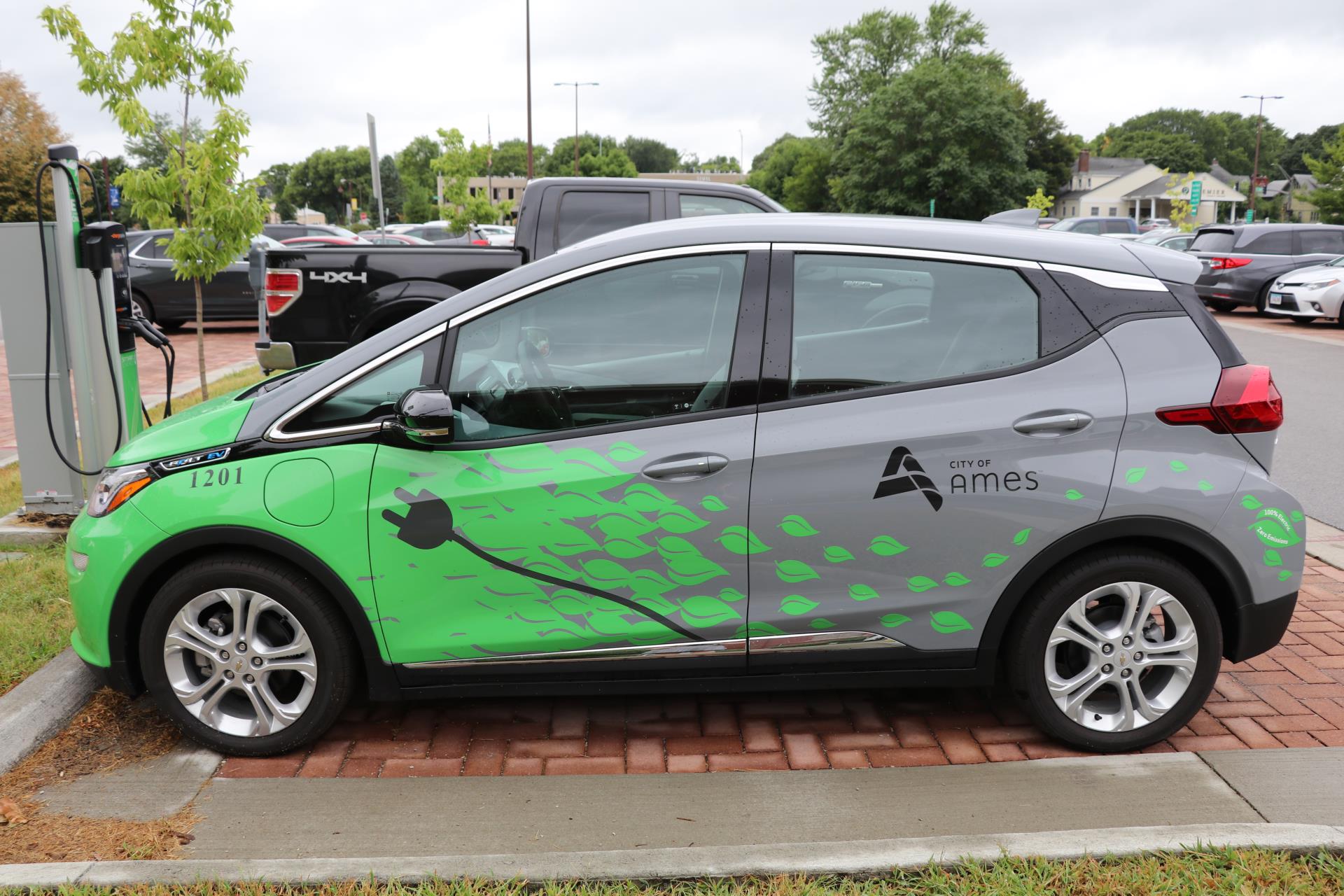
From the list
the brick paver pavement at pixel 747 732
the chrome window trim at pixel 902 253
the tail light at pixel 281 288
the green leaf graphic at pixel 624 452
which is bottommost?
the brick paver pavement at pixel 747 732

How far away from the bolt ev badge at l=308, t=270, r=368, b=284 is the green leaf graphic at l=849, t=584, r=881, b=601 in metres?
5.45

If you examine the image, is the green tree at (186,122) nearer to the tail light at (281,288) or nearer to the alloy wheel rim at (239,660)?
the tail light at (281,288)

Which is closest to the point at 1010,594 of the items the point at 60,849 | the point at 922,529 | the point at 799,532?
the point at 922,529

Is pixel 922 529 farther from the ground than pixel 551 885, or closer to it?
farther from the ground

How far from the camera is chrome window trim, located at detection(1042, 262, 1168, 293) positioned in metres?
3.48

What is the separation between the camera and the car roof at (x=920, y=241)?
3.47 meters

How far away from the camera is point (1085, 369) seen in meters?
3.40

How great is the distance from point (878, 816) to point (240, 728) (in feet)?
6.89

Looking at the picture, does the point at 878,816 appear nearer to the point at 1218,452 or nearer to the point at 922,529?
the point at 922,529

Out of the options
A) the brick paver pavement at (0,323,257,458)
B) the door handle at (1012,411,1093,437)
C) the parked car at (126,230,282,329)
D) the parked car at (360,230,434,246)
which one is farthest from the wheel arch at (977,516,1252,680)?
the parked car at (126,230,282,329)

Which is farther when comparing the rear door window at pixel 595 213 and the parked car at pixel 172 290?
the parked car at pixel 172 290

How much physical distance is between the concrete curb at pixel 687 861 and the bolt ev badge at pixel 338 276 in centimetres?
545

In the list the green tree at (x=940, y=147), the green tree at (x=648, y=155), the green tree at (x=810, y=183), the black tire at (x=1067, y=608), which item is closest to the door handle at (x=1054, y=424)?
the black tire at (x=1067, y=608)

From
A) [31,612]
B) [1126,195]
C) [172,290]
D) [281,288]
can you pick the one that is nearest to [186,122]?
[281,288]
